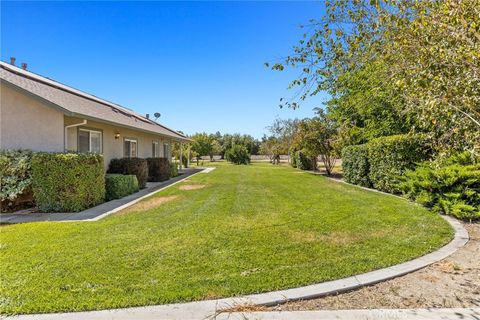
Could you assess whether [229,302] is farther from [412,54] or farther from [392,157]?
[392,157]

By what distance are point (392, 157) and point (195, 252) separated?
29.5ft

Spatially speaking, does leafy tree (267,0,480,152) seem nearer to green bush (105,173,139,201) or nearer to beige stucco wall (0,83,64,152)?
green bush (105,173,139,201)

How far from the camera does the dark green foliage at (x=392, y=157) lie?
400 inches

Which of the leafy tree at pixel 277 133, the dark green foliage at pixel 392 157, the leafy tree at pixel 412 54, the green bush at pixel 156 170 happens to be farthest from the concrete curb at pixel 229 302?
the leafy tree at pixel 277 133

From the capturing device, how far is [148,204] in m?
9.12

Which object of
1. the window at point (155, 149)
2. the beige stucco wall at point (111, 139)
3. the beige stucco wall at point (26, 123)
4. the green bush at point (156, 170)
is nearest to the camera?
the beige stucco wall at point (26, 123)

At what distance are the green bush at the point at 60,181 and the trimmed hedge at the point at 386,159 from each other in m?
9.63

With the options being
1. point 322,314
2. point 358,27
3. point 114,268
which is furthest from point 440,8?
point 114,268

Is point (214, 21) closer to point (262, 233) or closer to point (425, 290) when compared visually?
point (262, 233)

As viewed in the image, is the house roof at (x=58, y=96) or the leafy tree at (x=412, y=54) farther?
the house roof at (x=58, y=96)

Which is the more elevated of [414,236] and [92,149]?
[92,149]

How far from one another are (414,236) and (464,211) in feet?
7.67

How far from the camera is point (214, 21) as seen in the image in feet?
37.6

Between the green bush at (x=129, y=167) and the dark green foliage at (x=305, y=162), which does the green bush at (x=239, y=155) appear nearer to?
the dark green foliage at (x=305, y=162)
